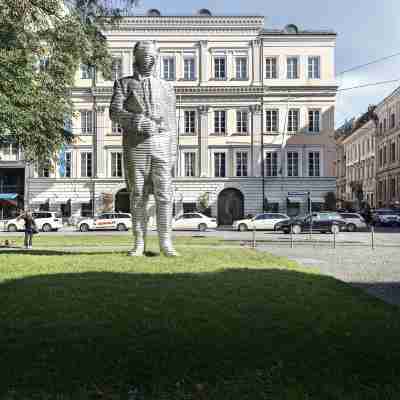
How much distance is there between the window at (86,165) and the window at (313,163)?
69.7 feet

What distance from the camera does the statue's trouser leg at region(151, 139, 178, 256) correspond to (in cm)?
1120

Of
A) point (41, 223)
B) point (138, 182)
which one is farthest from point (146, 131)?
point (41, 223)

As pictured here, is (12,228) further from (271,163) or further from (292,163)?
(292,163)

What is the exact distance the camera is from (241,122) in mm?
48500

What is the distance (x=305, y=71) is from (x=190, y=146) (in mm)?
13265

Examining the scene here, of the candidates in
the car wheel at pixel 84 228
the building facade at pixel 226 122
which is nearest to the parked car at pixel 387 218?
the building facade at pixel 226 122

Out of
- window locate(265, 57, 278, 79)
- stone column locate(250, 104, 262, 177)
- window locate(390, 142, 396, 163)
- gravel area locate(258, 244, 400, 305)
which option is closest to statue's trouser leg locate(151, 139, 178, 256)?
gravel area locate(258, 244, 400, 305)

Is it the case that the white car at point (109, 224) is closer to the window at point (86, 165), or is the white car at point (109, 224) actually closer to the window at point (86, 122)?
the window at point (86, 165)

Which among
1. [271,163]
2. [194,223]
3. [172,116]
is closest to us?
[172,116]

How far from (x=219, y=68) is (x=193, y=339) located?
45.9m

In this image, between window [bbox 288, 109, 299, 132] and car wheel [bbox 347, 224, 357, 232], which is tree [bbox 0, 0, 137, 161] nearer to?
car wheel [bbox 347, 224, 357, 232]

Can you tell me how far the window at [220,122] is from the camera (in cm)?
4856

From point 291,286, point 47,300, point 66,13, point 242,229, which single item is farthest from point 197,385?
point 242,229

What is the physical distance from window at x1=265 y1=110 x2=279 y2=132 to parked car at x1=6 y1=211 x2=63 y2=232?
21.8 metres
